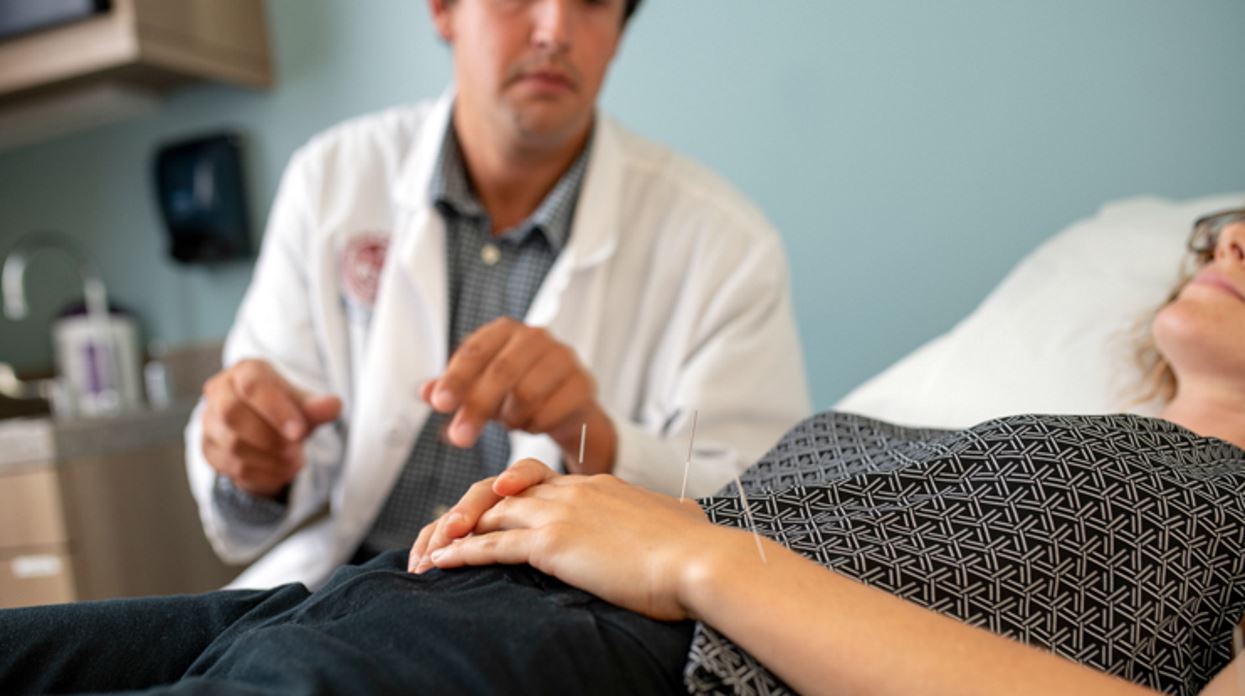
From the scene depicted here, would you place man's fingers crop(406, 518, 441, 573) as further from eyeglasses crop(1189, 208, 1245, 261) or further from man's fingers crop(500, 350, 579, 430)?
eyeglasses crop(1189, 208, 1245, 261)

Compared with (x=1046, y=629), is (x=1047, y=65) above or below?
above

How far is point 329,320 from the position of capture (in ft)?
4.37

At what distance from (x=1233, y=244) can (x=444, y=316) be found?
87 centimetres

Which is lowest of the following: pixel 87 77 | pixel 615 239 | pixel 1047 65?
pixel 615 239

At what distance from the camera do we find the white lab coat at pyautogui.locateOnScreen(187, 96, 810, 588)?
49.1 inches

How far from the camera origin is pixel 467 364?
0.90m

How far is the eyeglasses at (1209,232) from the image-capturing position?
3.27 ft

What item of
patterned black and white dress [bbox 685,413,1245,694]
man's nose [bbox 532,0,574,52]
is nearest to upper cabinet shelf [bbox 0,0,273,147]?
man's nose [bbox 532,0,574,52]

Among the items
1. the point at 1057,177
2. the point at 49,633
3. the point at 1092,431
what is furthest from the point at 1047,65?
the point at 49,633

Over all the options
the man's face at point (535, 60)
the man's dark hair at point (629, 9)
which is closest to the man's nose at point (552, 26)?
the man's face at point (535, 60)

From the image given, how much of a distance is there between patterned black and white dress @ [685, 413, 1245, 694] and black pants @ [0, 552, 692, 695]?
7 centimetres

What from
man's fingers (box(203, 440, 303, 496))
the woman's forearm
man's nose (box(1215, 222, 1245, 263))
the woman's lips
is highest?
man's nose (box(1215, 222, 1245, 263))

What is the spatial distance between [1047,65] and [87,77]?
5.91ft

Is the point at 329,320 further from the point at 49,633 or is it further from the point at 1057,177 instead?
the point at 1057,177
